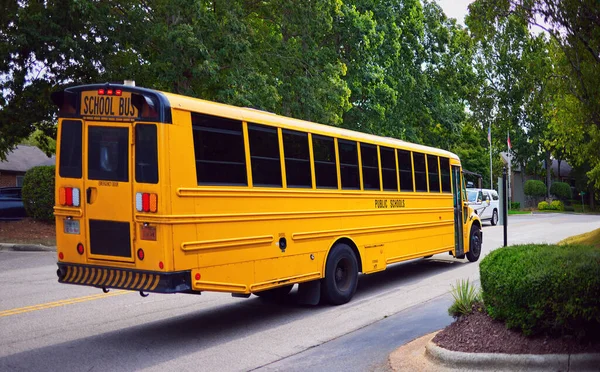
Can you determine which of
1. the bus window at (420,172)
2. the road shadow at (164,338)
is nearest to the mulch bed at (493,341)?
the road shadow at (164,338)

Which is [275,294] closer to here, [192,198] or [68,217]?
[192,198]

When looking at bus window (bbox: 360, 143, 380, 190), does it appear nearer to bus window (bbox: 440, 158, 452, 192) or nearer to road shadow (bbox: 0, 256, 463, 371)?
road shadow (bbox: 0, 256, 463, 371)

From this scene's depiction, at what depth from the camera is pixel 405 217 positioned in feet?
41.3

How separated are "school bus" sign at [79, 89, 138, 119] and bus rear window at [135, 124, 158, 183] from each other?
0.81ft

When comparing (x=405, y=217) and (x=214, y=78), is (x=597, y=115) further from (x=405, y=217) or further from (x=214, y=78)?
(x=214, y=78)

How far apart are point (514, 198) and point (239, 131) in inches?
2646

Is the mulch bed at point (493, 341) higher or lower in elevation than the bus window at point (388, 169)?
lower

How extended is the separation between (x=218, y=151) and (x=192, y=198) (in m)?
0.81

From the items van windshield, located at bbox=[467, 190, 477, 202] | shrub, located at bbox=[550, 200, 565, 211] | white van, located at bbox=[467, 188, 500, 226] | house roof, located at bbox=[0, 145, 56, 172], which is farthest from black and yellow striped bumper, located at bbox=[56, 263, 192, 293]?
shrub, located at bbox=[550, 200, 565, 211]

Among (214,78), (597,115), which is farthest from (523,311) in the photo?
(214,78)

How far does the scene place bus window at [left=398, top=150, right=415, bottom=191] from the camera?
1258 cm

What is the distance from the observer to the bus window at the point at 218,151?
305 inches

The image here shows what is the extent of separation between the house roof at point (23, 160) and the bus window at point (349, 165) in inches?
1261

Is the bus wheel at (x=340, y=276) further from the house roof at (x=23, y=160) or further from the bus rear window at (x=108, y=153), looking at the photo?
the house roof at (x=23, y=160)
